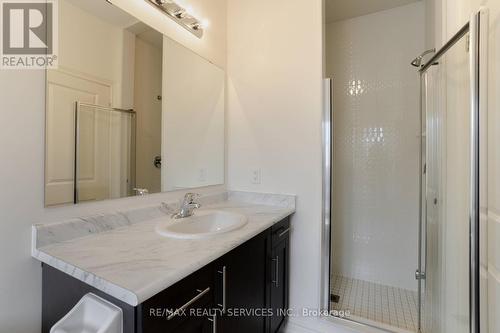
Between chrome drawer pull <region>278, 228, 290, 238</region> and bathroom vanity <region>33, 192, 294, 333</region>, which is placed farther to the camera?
chrome drawer pull <region>278, 228, 290, 238</region>

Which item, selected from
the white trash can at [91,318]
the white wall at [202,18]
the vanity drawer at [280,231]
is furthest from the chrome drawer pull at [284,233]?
the white wall at [202,18]

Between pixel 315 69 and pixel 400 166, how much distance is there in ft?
4.13

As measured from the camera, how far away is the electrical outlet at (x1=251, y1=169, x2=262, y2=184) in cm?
181

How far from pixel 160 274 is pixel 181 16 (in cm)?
147

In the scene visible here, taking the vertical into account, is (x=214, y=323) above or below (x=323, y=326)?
above

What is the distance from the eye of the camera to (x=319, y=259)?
5.25ft

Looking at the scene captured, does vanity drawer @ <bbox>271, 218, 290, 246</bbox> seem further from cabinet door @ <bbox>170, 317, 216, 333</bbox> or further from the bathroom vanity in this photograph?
cabinet door @ <bbox>170, 317, 216, 333</bbox>

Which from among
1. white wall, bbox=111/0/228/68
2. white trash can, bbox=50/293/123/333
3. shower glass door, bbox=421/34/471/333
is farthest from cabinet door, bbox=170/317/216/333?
white wall, bbox=111/0/228/68

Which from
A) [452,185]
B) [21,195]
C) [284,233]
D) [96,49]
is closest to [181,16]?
[96,49]

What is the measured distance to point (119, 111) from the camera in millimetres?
1200

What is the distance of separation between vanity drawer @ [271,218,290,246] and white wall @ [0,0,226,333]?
102cm

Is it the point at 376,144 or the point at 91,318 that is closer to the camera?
the point at 91,318

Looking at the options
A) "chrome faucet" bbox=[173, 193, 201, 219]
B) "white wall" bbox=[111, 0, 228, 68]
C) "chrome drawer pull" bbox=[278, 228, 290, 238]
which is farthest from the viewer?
"chrome drawer pull" bbox=[278, 228, 290, 238]

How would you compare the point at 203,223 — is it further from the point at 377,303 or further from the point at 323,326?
the point at 377,303
